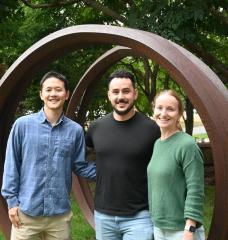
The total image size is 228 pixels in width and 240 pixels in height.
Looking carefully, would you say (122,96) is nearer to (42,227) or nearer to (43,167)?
(43,167)

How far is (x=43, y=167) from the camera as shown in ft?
14.6

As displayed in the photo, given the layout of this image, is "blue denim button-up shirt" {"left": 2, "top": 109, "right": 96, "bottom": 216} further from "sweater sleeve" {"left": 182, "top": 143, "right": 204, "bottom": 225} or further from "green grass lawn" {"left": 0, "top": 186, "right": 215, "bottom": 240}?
"green grass lawn" {"left": 0, "top": 186, "right": 215, "bottom": 240}

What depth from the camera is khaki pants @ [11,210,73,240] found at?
4.54 meters

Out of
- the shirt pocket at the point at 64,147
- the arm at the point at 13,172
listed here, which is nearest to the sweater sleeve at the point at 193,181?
the shirt pocket at the point at 64,147

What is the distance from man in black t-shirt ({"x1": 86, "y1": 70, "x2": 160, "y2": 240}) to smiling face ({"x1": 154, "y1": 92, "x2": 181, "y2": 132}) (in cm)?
37

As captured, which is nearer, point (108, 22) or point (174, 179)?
point (174, 179)


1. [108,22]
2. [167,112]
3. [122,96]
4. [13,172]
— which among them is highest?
[108,22]

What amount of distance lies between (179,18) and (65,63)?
541cm

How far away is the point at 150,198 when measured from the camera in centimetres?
399

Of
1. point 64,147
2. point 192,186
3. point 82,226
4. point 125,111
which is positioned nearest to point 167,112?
point 125,111

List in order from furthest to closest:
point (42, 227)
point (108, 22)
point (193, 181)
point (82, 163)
Answer: point (108, 22) → point (82, 163) → point (42, 227) → point (193, 181)

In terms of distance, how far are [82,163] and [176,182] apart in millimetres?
1292

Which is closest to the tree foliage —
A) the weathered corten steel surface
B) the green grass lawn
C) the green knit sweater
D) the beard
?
the green grass lawn

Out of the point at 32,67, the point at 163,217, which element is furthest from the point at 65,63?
the point at 163,217
